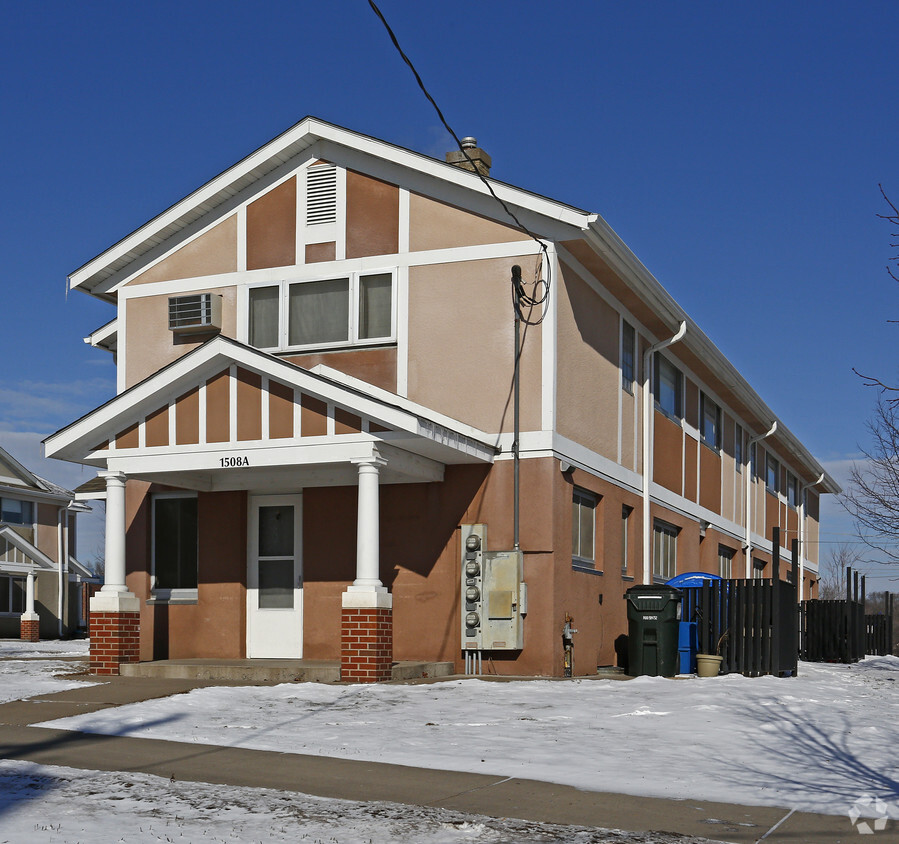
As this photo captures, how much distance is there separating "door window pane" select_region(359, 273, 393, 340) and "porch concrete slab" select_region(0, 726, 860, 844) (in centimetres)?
831

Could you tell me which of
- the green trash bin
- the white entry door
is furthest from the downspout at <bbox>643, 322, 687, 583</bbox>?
the white entry door

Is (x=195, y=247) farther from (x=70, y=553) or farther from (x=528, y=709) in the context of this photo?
(x=70, y=553)

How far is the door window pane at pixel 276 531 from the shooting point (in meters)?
17.6

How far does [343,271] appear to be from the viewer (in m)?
17.7

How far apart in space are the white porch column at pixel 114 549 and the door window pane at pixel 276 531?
7.49ft

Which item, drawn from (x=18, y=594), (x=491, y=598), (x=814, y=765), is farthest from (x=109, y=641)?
(x=18, y=594)

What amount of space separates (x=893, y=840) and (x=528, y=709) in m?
5.61

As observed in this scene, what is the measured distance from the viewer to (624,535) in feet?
66.2

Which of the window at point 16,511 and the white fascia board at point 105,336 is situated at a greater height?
the white fascia board at point 105,336

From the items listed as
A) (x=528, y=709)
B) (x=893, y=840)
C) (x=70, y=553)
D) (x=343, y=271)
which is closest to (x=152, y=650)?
(x=343, y=271)

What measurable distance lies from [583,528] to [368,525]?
459 centimetres

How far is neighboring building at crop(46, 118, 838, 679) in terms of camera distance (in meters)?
15.4

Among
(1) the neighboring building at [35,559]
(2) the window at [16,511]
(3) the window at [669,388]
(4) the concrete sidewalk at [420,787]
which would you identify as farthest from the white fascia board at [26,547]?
(4) the concrete sidewalk at [420,787]

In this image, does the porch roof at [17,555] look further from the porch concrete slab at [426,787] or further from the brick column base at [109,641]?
the porch concrete slab at [426,787]
